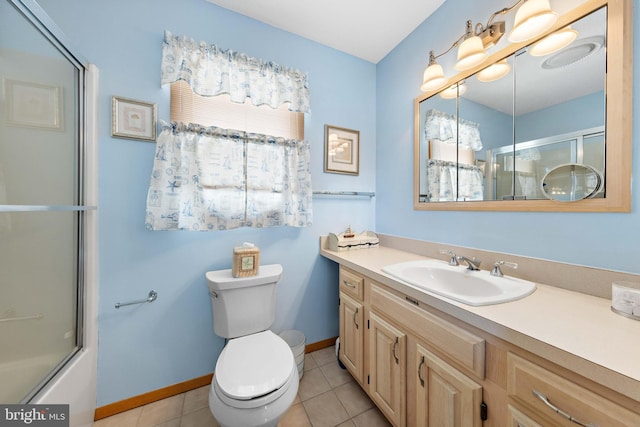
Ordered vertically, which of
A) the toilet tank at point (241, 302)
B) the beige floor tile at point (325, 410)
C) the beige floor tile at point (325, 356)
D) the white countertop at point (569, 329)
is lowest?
the beige floor tile at point (325, 410)

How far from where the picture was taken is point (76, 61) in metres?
1.11

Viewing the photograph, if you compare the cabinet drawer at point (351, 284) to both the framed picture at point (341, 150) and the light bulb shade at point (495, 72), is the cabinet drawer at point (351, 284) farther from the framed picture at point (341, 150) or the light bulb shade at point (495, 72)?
the light bulb shade at point (495, 72)

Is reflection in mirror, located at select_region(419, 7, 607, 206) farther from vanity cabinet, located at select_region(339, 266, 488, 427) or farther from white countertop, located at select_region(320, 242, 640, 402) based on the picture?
vanity cabinet, located at select_region(339, 266, 488, 427)

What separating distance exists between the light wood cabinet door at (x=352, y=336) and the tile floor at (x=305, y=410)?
0.14m

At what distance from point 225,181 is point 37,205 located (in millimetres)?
798

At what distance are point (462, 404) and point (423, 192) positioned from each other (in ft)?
3.92

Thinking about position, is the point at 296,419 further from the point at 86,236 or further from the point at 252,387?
the point at 86,236

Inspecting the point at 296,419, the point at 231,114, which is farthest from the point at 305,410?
the point at 231,114

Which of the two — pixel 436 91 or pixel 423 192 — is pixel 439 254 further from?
pixel 436 91

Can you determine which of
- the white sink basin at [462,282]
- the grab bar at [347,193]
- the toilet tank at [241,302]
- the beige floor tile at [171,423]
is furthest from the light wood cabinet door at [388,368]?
the beige floor tile at [171,423]

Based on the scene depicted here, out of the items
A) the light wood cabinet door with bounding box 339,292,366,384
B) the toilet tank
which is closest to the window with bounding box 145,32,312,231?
the toilet tank

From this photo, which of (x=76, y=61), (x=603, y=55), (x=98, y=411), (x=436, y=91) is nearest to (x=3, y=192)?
(x=76, y=61)

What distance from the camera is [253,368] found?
1035 mm

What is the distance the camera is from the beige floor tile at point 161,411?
123cm
